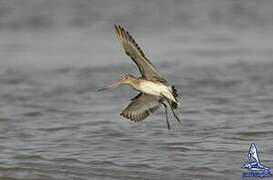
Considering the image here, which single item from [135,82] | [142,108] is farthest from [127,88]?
[135,82]

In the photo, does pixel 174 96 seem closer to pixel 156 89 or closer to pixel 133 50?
pixel 156 89

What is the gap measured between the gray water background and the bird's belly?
2.71ft

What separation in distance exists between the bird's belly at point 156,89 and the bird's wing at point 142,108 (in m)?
0.38

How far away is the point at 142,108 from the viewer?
9.52 meters

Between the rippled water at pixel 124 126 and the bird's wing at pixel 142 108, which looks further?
the rippled water at pixel 124 126

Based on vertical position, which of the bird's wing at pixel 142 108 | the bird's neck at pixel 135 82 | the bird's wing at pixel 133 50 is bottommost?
the bird's wing at pixel 142 108

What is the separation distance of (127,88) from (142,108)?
4681mm

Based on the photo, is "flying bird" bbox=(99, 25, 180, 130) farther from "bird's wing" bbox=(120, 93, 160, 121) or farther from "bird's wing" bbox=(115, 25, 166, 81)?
"bird's wing" bbox=(120, 93, 160, 121)

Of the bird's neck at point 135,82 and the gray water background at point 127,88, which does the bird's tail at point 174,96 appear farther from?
the gray water background at point 127,88

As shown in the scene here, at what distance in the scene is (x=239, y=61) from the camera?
15.8 meters

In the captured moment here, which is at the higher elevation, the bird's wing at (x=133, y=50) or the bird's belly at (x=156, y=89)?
the bird's wing at (x=133, y=50)

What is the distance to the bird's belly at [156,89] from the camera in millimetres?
9039

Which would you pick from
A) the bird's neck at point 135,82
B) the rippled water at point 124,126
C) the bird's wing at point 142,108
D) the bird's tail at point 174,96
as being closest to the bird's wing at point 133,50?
the bird's neck at point 135,82

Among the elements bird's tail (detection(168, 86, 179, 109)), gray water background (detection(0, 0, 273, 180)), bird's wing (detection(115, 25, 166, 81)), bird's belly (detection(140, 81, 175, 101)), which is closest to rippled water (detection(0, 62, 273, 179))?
gray water background (detection(0, 0, 273, 180))
